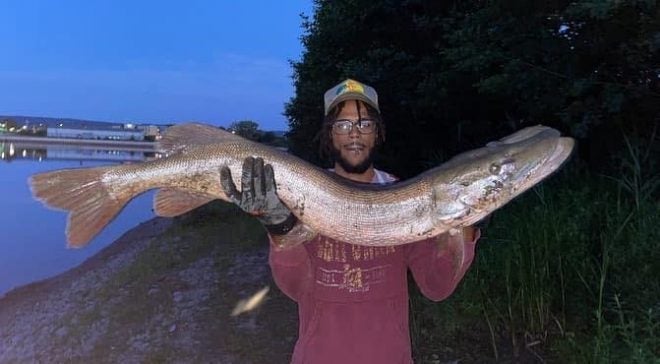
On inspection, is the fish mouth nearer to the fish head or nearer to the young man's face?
the fish head

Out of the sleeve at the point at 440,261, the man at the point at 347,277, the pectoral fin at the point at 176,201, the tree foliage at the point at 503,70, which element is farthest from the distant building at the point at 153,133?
the tree foliage at the point at 503,70

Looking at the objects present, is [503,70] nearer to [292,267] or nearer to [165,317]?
[292,267]

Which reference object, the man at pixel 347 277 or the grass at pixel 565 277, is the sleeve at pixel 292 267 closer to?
the man at pixel 347 277

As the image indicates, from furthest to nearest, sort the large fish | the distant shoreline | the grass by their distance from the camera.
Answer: the distant shoreline
the grass
the large fish

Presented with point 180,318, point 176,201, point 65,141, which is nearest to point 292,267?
point 176,201

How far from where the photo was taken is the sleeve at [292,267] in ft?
8.55

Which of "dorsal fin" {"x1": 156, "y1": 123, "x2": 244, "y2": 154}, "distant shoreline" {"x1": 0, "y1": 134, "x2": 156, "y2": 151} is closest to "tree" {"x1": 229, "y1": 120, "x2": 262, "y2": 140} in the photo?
"dorsal fin" {"x1": 156, "y1": 123, "x2": 244, "y2": 154}

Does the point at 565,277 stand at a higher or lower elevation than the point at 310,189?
lower

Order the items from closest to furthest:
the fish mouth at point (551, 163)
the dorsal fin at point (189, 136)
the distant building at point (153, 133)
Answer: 1. the fish mouth at point (551, 163)
2. the dorsal fin at point (189, 136)
3. the distant building at point (153, 133)

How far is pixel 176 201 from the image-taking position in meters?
2.74

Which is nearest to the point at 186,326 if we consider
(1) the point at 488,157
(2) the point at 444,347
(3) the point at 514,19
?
(2) the point at 444,347

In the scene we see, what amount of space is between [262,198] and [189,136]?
0.43m

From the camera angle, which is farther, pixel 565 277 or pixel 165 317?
pixel 165 317

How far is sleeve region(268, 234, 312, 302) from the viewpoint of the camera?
261 cm
